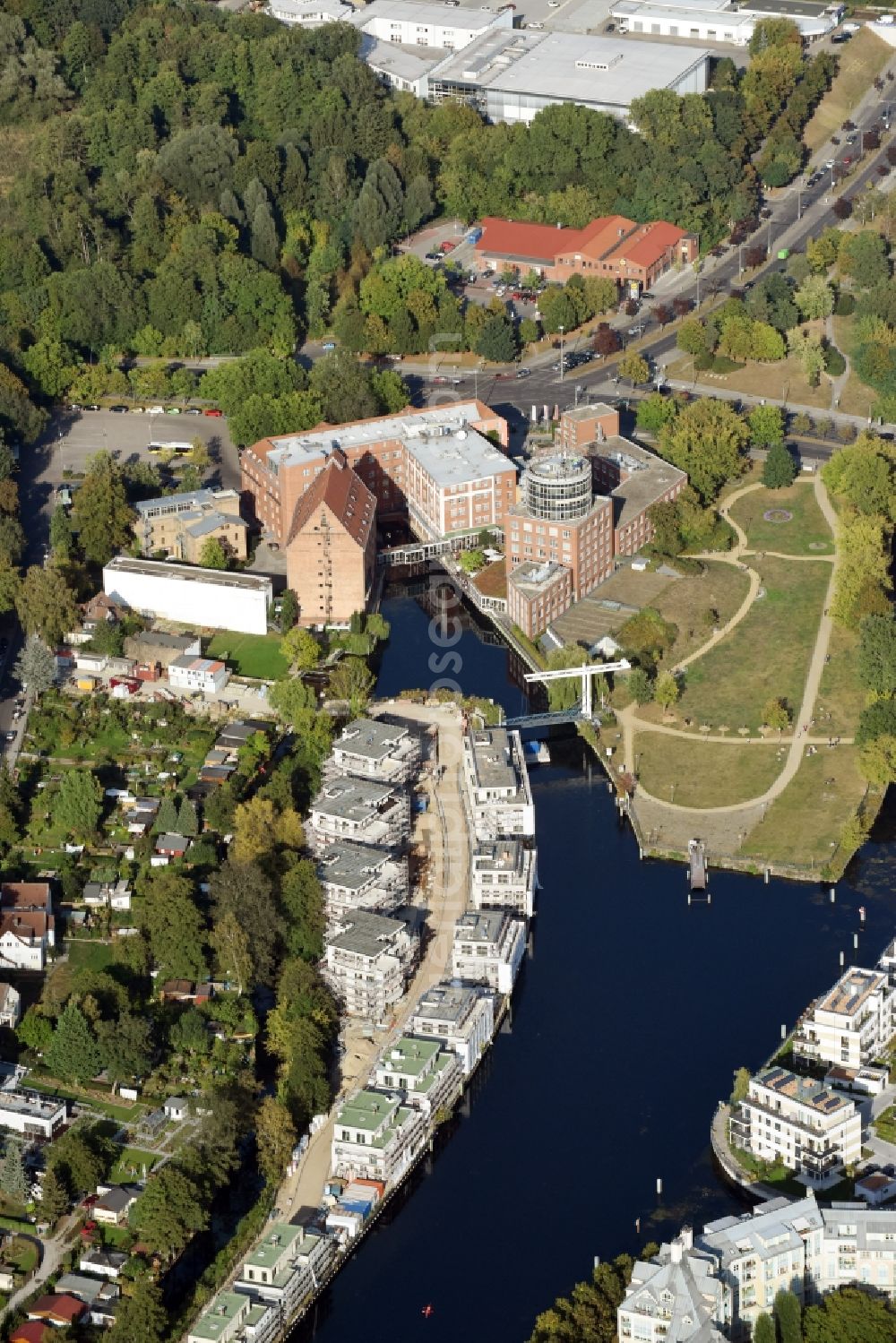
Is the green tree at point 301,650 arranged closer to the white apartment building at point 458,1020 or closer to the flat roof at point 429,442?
the flat roof at point 429,442

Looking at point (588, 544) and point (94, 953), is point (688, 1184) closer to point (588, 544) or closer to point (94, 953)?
point (94, 953)

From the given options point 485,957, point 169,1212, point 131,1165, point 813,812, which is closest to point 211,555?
point 813,812

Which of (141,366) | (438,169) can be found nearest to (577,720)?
(141,366)

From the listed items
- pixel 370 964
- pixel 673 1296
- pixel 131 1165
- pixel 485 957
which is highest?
pixel 673 1296

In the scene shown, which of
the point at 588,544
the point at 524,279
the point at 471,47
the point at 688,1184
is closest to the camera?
the point at 688,1184

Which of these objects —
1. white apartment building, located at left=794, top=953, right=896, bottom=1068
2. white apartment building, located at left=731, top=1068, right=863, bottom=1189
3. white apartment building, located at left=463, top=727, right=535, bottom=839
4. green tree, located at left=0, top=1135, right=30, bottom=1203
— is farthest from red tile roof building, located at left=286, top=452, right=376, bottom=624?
green tree, located at left=0, top=1135, right=30, bottom=1203

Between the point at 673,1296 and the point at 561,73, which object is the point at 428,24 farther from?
the point at 673,1296
